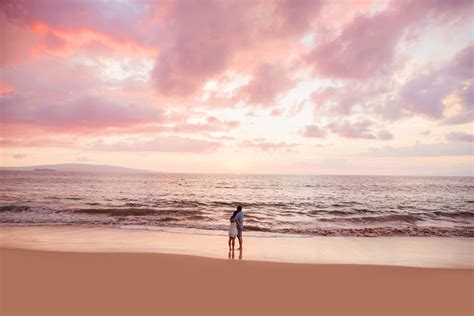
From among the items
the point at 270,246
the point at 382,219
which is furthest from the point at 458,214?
the point at 270,246

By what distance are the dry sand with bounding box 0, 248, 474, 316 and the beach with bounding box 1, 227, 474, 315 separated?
2 cm

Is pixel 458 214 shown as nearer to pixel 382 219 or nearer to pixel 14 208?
pixel 382 219

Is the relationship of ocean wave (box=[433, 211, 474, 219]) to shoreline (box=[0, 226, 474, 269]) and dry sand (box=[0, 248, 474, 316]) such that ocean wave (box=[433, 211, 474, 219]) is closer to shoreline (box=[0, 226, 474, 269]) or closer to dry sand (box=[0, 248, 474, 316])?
shoreline (box=[0, 226, 474, 269])

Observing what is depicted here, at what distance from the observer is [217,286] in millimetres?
9039

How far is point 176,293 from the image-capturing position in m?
8.50

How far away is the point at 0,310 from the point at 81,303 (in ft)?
5.64

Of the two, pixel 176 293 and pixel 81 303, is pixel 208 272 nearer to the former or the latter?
pixel 176 293

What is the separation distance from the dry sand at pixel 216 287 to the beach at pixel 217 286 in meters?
0.02

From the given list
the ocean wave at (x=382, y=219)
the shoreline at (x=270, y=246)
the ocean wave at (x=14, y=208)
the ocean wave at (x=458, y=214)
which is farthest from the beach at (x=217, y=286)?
the ocean wave at (x=458, y=214)

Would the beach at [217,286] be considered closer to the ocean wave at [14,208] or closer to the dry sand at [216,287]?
the dry sand at [216,287]

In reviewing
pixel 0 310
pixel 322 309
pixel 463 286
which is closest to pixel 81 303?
pixel 0 310

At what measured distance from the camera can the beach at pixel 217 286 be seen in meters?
7.66

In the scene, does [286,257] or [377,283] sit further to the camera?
[286,257]

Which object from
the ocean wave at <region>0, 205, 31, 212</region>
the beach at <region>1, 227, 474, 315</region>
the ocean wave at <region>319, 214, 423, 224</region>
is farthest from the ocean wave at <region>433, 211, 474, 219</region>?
the ocean wave at <region>0, 205, 31, 212</region>
